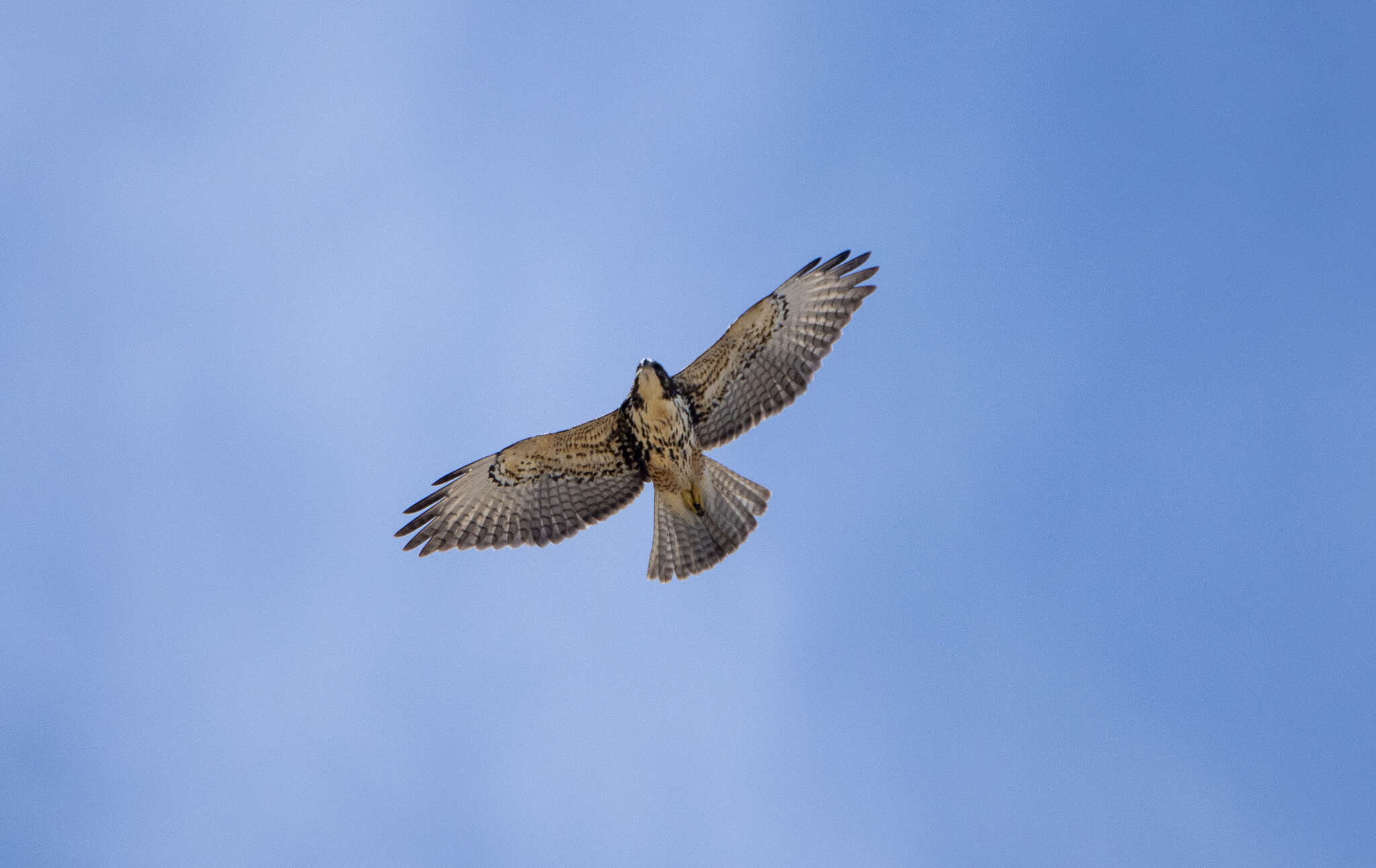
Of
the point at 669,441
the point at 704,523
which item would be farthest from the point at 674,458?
the point at 704,523

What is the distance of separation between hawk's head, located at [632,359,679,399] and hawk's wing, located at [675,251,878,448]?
41cm

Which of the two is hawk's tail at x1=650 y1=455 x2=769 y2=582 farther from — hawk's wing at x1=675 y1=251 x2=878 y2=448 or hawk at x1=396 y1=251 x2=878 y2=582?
hawk's wing at x1=675 y1=251 x2=878 y2=448

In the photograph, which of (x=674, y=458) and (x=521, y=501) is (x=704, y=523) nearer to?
(x=674, y=458)

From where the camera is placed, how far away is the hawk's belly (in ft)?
40.5

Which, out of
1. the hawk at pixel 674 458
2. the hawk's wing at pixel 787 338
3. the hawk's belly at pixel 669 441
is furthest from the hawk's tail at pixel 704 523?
the hawk's wing at pixel 787 338

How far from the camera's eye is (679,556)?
13.2 meters

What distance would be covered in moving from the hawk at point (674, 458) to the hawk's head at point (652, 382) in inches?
0.5

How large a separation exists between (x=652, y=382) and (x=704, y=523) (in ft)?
5.67

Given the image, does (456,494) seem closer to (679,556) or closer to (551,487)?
(551,487)

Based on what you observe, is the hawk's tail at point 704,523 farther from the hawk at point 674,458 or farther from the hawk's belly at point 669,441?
the hawk's belly at point 669,441

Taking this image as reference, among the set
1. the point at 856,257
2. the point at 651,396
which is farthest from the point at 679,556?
the point at 856,257

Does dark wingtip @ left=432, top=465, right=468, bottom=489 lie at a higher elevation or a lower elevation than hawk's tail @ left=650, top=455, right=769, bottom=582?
higher

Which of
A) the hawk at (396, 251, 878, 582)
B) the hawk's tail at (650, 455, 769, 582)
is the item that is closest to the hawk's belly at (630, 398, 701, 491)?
the hawk at (396, 251, 878, 582)

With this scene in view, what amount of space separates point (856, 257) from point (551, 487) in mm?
3573
